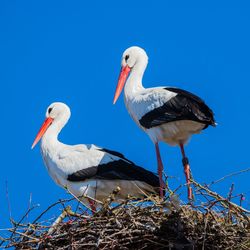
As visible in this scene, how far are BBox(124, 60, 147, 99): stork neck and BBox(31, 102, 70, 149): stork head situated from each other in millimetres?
816

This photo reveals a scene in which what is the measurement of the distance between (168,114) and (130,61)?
4.96 feet

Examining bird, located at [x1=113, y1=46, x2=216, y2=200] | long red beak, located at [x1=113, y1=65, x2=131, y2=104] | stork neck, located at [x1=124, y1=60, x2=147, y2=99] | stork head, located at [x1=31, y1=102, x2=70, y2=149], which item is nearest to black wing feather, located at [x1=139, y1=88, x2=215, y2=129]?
→ bird, located at [x1=113, y1=46, x2=216, y2=200]

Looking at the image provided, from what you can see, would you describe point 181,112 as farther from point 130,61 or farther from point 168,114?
point 130,61

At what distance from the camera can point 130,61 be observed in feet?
40.8

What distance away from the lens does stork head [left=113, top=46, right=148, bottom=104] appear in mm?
12391

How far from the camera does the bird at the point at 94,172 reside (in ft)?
36.5

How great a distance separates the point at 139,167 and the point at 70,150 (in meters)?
0.86

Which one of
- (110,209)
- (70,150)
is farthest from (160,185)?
(110,209)

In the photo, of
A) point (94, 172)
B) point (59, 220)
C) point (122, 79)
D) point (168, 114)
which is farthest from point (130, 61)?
point (59, 220)

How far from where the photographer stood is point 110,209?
351 inches

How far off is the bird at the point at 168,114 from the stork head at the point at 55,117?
0.84 meters

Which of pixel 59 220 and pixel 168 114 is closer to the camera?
pixel 59 220

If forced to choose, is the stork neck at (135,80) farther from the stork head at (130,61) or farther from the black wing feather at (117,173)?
the black wing feather at (117,173)

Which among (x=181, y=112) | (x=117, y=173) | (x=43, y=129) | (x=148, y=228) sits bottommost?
(x=148, y=228)
